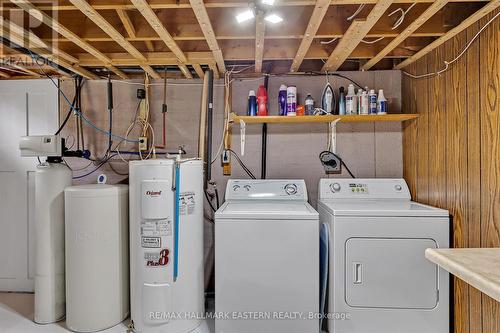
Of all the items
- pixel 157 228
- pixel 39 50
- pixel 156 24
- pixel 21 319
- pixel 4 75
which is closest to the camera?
pixel 156 24

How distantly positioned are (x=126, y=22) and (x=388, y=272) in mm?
2367

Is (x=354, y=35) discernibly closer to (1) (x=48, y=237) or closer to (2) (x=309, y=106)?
(2) (x=309, y=106)

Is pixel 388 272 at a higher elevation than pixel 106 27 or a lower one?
lower

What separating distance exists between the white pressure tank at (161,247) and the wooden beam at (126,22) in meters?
0.88

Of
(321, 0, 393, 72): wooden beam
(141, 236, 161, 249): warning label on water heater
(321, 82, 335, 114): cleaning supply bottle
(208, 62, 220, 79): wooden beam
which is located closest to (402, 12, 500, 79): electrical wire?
(321, 0, 393, 72): wooden beam

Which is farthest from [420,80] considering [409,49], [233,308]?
[233,308]

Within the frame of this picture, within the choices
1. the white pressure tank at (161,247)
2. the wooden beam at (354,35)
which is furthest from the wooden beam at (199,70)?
the wooden beam at (354,35)

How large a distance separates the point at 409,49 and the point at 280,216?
1.74 metres

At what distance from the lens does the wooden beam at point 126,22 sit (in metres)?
1.78

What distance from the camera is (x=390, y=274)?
192cm

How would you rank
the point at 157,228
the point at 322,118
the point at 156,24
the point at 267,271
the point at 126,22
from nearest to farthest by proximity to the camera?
1. the point at 156,24
2. the point at 126,22
3. the point at 267,271
4. the point at 157,228
5. the point at 322,118

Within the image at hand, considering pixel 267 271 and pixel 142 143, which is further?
pixel 142 143

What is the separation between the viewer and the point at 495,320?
1.58 m

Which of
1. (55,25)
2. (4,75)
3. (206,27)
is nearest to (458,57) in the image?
(206,27)
